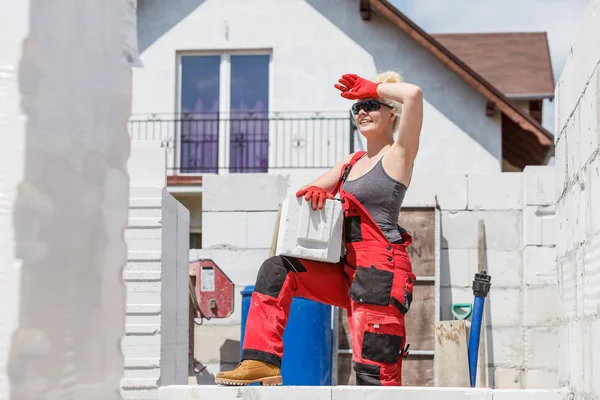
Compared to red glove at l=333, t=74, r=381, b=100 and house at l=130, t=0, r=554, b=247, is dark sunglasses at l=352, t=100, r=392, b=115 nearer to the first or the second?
red glove at l=333, t=74, r=381, b=100

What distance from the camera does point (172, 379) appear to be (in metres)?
5.84

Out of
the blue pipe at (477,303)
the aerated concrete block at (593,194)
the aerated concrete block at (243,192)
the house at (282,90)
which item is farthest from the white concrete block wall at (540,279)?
the house at (282,90)

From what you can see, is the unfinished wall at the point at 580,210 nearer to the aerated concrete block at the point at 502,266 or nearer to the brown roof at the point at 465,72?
the aerated concrete block at the point at 502,266

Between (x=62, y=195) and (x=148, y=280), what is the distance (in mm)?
4735

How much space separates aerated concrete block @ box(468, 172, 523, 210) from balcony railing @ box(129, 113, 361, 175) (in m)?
5.93

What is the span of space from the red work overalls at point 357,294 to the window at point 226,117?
9.85 metres

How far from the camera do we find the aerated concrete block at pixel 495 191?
24.1 ft

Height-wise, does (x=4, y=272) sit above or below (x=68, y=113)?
below

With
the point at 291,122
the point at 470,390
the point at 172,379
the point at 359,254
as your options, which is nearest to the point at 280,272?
the point at 359,254

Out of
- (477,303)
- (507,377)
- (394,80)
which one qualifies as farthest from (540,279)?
(394,80)

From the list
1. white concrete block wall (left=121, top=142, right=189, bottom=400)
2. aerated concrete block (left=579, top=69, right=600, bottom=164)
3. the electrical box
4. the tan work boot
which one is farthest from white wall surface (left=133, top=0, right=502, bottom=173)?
aerated concrete block (left=579, top=69, right=600, bottom=164)

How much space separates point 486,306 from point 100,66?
6.61 metres

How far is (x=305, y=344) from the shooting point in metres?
6.59

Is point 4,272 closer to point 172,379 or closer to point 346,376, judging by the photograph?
point 172,379
